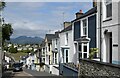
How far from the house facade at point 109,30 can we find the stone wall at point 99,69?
225cm

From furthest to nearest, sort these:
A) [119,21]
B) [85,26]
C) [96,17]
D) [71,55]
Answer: [71,55]
[85,26]
[96,17]
[119,21]

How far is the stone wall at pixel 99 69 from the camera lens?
1011cm

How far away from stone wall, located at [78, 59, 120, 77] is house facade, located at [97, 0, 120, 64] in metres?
2.25

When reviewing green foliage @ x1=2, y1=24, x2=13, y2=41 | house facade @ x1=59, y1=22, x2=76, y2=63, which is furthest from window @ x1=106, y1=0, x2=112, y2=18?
house facade @ x1=59, y1=22, x2=76, y2=63

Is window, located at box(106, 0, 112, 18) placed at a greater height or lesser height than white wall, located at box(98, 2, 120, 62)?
greater

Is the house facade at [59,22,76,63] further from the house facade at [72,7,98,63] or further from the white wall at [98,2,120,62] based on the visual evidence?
the white wall at [98,2,120,62]

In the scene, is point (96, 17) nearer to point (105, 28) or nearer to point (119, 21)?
point (105, 28)

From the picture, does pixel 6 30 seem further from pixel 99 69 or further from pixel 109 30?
pixel 99 69

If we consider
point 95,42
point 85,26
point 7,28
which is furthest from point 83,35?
point 7,28

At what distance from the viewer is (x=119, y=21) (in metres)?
16.3

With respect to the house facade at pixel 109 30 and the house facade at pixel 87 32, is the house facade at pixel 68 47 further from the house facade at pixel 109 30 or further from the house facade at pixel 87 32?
the house facade at pixel 109 30

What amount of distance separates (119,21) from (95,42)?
572 cm

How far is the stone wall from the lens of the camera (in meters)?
10.1

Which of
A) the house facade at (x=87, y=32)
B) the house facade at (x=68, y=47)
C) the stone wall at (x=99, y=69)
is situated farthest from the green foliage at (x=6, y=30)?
the house facade at (x=68, y=47)
